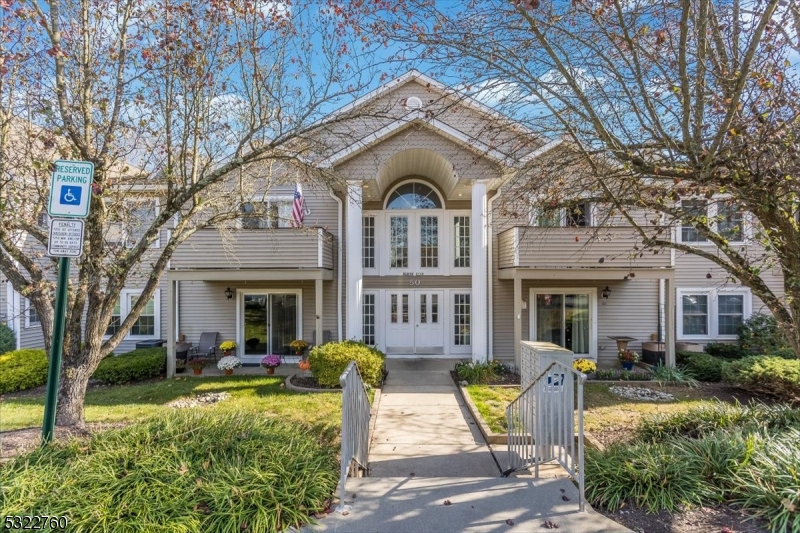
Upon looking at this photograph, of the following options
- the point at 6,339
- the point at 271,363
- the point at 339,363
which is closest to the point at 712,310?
the point at 339,363

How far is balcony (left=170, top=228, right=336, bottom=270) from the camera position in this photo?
983 cm

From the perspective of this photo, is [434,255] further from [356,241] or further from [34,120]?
[34,120]

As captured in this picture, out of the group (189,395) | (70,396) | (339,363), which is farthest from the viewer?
(339,363)

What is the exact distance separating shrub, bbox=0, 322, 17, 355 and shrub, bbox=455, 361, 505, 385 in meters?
12.3

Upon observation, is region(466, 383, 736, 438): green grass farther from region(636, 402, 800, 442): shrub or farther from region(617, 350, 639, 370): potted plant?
region(617, 350, 639, 370): potted plant

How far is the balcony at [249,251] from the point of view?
983 centimetres

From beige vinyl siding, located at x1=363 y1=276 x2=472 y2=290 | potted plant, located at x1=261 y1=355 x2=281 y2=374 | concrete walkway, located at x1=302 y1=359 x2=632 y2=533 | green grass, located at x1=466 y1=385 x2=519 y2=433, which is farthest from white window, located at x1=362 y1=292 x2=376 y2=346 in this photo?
concrete walkway, located at x1=302 y1=359 x2=632 y2=533

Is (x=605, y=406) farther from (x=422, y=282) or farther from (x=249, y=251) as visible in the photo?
(x=249, y=251)

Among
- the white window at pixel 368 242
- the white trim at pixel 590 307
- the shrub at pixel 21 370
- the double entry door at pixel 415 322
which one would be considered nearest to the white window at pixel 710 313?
the white trim at pixel 590 307

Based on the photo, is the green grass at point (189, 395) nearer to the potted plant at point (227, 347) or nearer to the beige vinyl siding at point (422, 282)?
the potted plant at point (227, 347)

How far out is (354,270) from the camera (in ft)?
32.7

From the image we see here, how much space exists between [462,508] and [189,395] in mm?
7119

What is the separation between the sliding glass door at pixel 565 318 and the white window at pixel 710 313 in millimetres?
2827

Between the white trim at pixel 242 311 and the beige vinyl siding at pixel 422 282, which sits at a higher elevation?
the beige vinyl siding at pixel 422 282
